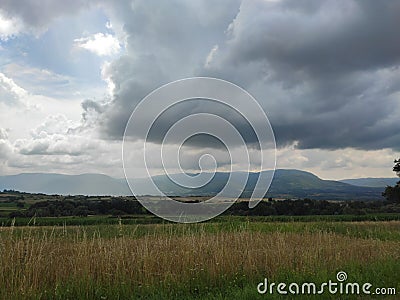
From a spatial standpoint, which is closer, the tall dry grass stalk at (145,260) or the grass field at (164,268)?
the grass field at (164,268)

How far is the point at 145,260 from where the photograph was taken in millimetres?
8875

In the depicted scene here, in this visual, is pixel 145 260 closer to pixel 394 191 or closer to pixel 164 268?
pixel 164 268

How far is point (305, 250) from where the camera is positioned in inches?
424

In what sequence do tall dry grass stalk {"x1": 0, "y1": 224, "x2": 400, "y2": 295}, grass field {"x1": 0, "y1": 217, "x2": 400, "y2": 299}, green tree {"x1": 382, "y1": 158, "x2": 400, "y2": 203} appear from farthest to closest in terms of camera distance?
green tree {"x1": 382, "y1": 158, "x2": 400, "y2": 203}
tall dry grass stalk {"x1": 0, "y1": 224, "x2": 400, "y2": 295}
grass field {"x1": 0, "y1": 217, "x2": 400, "y2": 299}

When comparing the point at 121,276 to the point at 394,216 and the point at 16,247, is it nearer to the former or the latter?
the point at 16,247

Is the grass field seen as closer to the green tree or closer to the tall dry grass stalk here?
the tall dry grass stalk

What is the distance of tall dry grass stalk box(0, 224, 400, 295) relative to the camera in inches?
318

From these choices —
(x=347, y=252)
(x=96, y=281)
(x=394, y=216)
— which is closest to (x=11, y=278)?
(x=96, y=281)

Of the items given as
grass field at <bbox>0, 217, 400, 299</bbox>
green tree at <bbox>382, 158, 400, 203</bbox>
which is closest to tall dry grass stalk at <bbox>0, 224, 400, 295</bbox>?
grass field at <bbox>0, 217, 400, 299</bbox>

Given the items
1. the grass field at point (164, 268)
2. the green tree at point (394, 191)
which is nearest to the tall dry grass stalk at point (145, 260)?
the grass field at point (164, 268)

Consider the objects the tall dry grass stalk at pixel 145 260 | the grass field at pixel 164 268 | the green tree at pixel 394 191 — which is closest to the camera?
the grass field at pixel 164 268

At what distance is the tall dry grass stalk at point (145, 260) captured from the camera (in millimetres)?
8070

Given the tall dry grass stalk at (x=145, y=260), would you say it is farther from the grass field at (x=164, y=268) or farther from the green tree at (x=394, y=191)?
the green tree at (x=394, y=191)

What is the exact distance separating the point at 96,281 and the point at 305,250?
573cm
